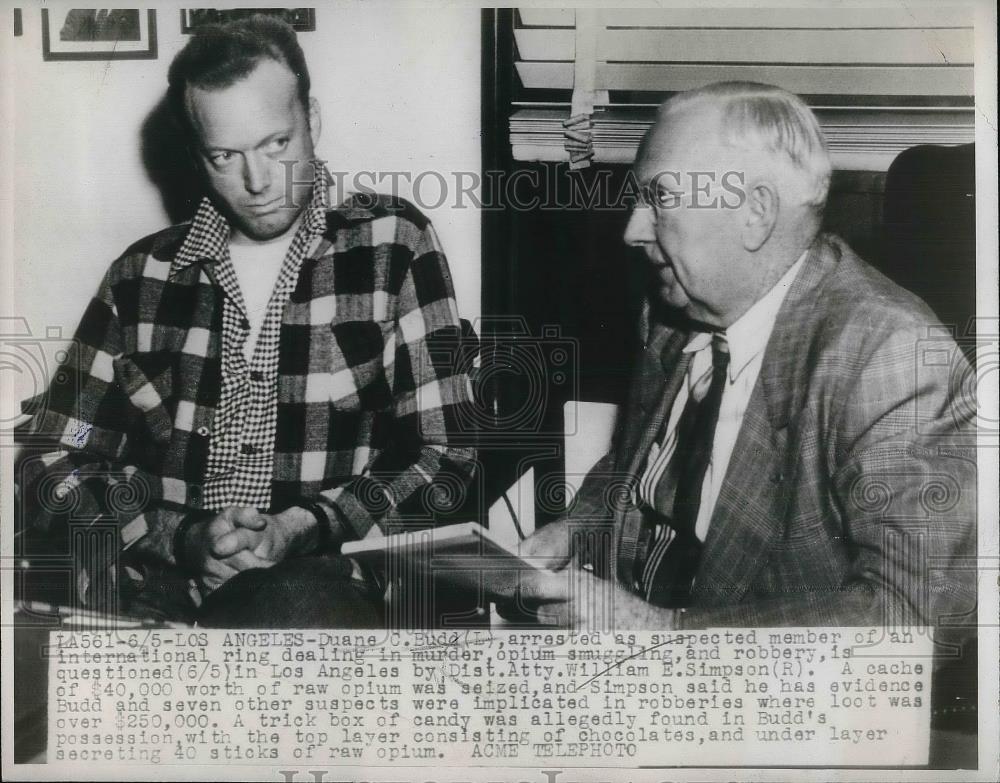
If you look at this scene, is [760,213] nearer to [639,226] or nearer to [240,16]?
[639,226]

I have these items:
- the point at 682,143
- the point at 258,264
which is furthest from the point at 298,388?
the point at 682,143

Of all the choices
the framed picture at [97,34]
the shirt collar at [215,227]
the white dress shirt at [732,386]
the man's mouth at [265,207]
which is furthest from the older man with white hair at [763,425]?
the framed picture at [97,34]

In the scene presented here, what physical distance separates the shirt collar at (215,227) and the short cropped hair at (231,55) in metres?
0.18

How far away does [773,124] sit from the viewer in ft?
5.98

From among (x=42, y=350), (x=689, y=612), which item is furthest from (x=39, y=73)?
(x=689, y=612)

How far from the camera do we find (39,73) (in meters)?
1.88

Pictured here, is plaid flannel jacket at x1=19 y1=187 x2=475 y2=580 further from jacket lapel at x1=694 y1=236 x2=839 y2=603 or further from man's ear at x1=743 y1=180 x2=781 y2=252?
man's ear at x1=743 y1=180 x2=781 y2=252

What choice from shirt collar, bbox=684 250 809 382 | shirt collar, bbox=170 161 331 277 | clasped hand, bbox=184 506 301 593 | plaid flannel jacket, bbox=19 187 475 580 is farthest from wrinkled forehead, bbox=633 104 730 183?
clasped hand, bbox=184 506 301 593

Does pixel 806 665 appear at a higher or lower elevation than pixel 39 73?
lower

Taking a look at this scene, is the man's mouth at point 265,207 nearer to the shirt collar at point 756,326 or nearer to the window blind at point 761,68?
the window blind at point 761,68

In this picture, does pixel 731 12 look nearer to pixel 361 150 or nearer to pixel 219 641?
pixel 361 150

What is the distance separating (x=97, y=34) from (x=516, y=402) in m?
1.35

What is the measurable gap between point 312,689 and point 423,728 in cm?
28

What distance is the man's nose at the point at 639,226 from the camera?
6.00ft
